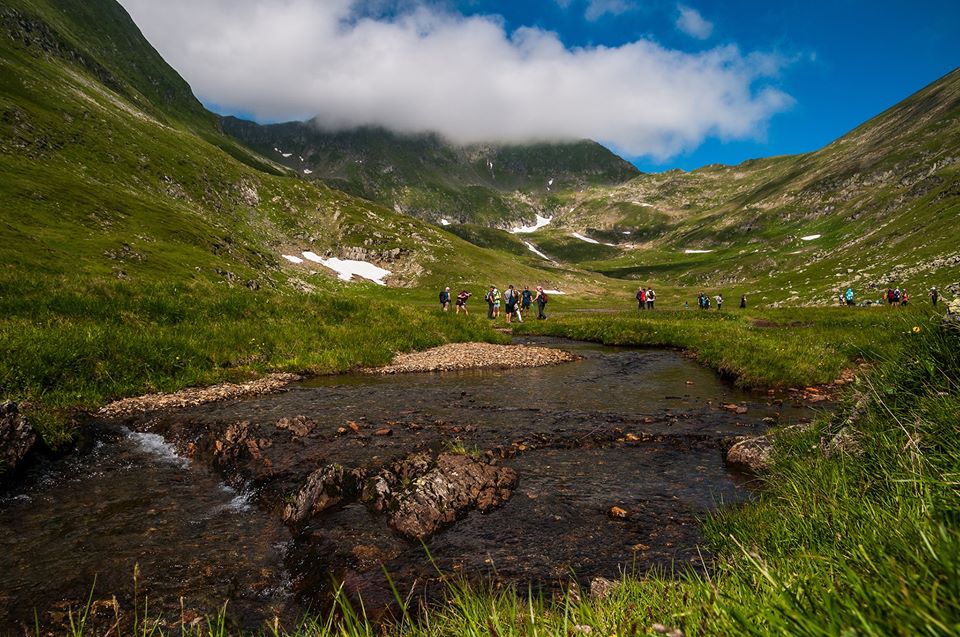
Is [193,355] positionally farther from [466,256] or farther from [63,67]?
[63,67]

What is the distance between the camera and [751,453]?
9852mm

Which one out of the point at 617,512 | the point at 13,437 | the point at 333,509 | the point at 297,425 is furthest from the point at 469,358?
the point at 13,437

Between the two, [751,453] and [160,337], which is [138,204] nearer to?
[160,337]

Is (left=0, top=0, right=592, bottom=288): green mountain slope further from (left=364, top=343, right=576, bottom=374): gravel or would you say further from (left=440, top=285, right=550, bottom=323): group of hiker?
(left=440, top=285, right=550, bottom=323): group of hiker

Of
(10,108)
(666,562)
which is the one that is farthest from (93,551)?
(10,108)

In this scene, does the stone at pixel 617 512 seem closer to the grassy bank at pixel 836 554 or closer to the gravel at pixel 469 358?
the grassy bank at pixel 836 554

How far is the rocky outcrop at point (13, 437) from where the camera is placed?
937 centimetres

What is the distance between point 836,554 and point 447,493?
652cm

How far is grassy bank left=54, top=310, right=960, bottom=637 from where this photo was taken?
5.34 ft

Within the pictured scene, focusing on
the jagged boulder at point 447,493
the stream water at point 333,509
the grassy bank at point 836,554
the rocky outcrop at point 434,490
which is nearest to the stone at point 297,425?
the stream water at point 333,509

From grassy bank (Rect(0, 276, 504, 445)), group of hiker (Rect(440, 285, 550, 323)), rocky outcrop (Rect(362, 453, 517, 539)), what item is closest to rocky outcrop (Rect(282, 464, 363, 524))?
rocky outcrop (Rect(362, 453, 517, 539))

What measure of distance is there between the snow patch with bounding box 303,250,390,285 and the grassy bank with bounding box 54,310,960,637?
129945mm

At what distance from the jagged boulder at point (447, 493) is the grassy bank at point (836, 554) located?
230cm

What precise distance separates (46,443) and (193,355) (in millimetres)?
8850
